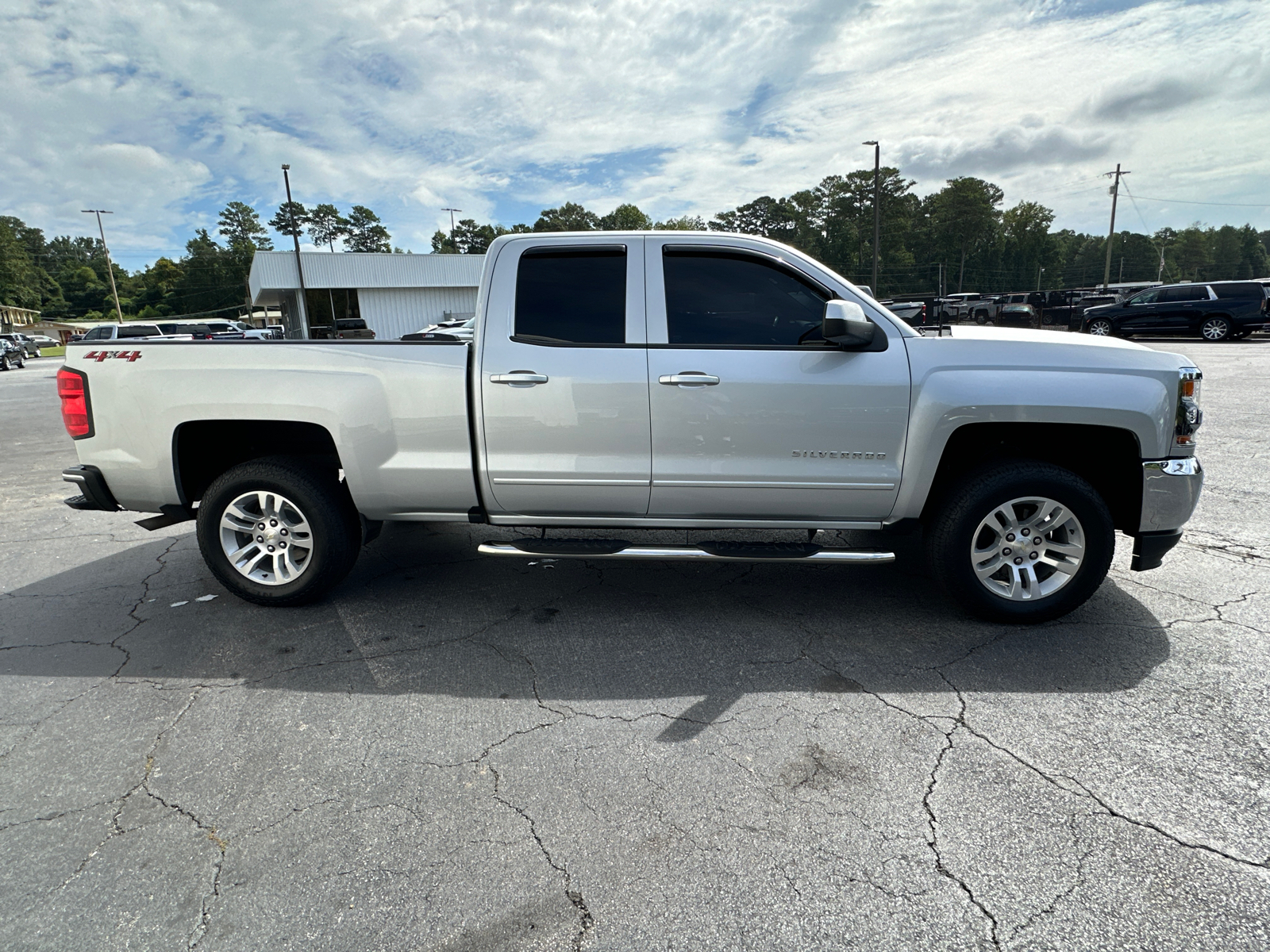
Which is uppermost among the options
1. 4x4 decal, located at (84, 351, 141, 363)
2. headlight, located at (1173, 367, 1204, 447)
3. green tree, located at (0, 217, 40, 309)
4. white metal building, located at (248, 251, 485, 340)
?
green tree, located at (0, 217, 40, 309)

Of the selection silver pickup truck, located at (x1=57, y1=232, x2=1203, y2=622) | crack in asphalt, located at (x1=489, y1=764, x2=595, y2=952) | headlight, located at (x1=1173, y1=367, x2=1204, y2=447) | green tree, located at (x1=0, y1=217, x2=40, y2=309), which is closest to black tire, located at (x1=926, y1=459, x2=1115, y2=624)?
silver pickup truck, located at (x1=57, y1=232, x2=1203, y2=622)

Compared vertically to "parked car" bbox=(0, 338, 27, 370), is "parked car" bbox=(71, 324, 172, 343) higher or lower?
higher

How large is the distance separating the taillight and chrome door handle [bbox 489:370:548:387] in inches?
93.2

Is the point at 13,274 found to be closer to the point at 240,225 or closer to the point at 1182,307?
the point at 240,225

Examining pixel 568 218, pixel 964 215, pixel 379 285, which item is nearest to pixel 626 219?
pixel 568 218

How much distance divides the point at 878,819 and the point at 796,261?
2.73 metres

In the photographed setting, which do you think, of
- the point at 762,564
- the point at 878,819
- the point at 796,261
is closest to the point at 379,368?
the point at 796,261

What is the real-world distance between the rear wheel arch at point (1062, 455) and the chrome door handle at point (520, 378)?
215cm

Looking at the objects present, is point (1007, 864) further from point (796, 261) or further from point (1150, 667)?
point (796, 261)

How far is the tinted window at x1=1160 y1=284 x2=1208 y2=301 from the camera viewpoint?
72.1 feet

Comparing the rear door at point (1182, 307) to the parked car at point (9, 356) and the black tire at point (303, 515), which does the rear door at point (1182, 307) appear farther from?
the parked car at point (9, 356)

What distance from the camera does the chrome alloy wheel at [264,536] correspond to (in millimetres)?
4125

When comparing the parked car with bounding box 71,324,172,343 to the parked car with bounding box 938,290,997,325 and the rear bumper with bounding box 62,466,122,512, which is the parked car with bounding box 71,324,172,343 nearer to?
the rear bumper with bounding box 62,466,122,512

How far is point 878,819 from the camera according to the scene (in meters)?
2.43
